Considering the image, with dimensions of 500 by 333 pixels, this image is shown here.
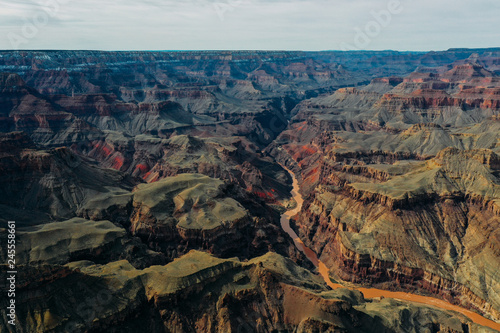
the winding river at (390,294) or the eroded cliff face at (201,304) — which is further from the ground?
the eroded cliff face at (201,304)

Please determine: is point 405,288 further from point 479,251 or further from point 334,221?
point 334,221

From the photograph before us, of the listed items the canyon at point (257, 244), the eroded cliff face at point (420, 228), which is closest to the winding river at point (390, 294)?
the canyon at point (257, 244)

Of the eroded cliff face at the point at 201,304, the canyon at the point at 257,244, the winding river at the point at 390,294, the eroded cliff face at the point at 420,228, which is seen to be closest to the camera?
the eroded cliff face at the point at 201,304

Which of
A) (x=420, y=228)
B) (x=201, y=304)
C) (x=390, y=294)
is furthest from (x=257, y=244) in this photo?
(x=420, y=228)

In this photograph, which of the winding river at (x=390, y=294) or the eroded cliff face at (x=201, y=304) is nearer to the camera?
the eroded cliff face at (x=201, y=304)

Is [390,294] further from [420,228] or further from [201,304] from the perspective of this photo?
[201,304]

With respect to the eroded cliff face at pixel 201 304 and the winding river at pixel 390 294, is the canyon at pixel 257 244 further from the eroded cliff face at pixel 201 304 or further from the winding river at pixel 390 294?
the winding river at pixel 390 294

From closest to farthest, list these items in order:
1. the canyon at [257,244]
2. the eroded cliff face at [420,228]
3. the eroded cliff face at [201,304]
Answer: the eroded cliff face at [201,304]
the canyon at [257,244]
the eroded cliff face at [420,228]

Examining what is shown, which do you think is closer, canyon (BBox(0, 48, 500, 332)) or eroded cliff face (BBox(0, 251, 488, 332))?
eroded cliff face (BBox(0, 251, 488, 332))

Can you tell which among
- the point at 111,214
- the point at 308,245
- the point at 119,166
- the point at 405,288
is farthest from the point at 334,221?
the point at 119,166

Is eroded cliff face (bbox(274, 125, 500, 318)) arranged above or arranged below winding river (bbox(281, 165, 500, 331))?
above

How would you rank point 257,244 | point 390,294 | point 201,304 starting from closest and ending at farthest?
point 201,304 → point 390,294 → point 257,244

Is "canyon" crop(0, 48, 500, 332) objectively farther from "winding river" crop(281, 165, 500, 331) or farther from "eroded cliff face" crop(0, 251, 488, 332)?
"winding river" crop(281, 165, 500, 331)

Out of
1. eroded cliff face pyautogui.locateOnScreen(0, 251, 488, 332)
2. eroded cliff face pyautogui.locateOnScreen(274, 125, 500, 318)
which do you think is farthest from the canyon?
eroded cliff face pyautogui.locateOnScreen(274, 125, 500, 318)
